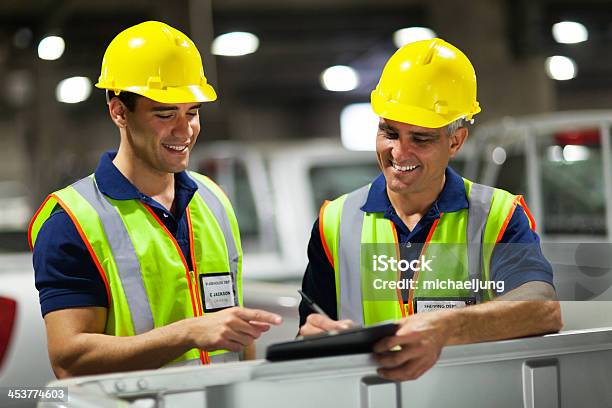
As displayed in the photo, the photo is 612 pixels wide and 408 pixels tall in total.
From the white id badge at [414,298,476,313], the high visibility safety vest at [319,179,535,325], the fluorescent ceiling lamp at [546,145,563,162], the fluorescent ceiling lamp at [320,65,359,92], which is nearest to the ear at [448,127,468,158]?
the high visibility safety vest at [319,179,535,325]

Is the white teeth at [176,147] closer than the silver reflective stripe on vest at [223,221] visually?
Yes

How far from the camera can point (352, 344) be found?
182 cm

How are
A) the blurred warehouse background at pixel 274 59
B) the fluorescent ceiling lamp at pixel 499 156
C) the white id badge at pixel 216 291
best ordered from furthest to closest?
1. the fluorescent ceiling lamp at pixel 499 156
2. the blurred warehouse background at pixel 274 59
3. the white id badge at pixel 216 291

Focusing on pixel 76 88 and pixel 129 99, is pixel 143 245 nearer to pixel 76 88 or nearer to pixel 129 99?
pixel 129 99

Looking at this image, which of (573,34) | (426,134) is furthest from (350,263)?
(573,34)

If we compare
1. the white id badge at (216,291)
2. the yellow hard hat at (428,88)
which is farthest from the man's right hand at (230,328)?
the yellow hard hat at (428,88)

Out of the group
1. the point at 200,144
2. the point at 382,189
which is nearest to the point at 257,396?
the point at 382,189

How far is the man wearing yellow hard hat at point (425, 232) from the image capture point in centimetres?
220

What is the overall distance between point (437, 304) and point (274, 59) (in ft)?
56.3

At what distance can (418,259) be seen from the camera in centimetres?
224

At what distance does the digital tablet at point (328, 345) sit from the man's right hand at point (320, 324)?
5.3 inches

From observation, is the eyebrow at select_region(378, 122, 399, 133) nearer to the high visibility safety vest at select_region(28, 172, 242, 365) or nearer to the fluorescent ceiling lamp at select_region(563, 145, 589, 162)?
the high visibility safety vest at select_region(28, 172, 242, 365)

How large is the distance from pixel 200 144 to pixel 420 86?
475cm

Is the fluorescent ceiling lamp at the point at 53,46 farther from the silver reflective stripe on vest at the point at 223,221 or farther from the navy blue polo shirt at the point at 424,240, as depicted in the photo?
the navy blue polo shirt at the point at 424,240
